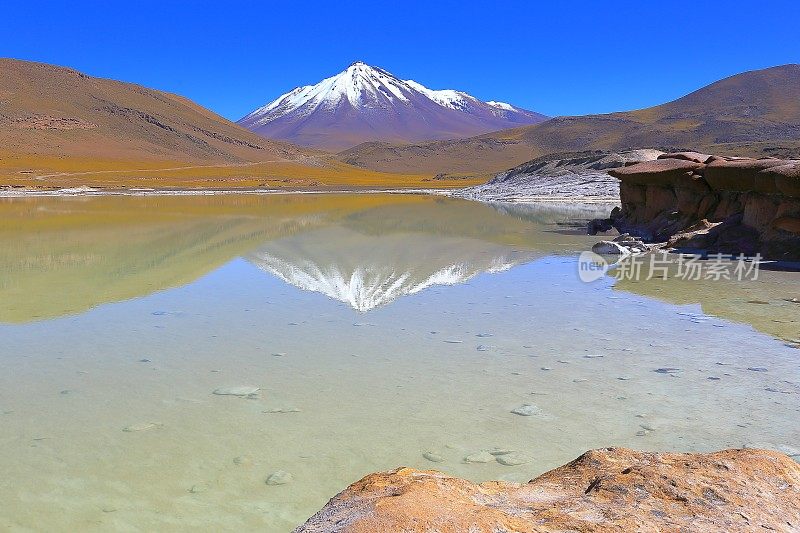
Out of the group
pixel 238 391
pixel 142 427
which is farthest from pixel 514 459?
pixel 142 427

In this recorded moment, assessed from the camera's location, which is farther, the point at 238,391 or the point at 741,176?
the point at 741,176

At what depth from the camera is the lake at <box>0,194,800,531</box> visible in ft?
11.9

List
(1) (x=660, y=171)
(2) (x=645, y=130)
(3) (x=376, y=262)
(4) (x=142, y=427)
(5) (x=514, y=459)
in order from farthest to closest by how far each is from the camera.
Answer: (2) (x=645, y=130) < (1) (x=660, y=171) < (3) (x=376, y=262) < (4) (x=142, y=427) < (5) (x=514, y=459)

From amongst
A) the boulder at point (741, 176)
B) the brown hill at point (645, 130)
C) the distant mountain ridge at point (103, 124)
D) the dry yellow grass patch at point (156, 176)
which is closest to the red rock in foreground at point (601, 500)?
the boulder at point (741, 176)

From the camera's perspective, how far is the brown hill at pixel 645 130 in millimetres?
96688

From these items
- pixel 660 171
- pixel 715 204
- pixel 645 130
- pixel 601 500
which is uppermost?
pixel 645 130

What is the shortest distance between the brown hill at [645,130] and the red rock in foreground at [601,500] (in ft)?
310

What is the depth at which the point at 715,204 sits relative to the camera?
53.9ft

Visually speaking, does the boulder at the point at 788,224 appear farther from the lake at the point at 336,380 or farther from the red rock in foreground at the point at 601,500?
the red rock in foreground at the point at 601,500

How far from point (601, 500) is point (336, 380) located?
332 cm

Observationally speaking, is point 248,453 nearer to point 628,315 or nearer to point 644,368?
point 644,368

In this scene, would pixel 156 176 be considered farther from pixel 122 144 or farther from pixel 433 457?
pixel 433 457

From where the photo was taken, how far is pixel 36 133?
7981cm

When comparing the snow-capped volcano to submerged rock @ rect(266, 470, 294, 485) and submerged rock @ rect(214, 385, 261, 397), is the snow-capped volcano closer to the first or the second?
submerged rock @ rect(214, 385, 261, 397)
